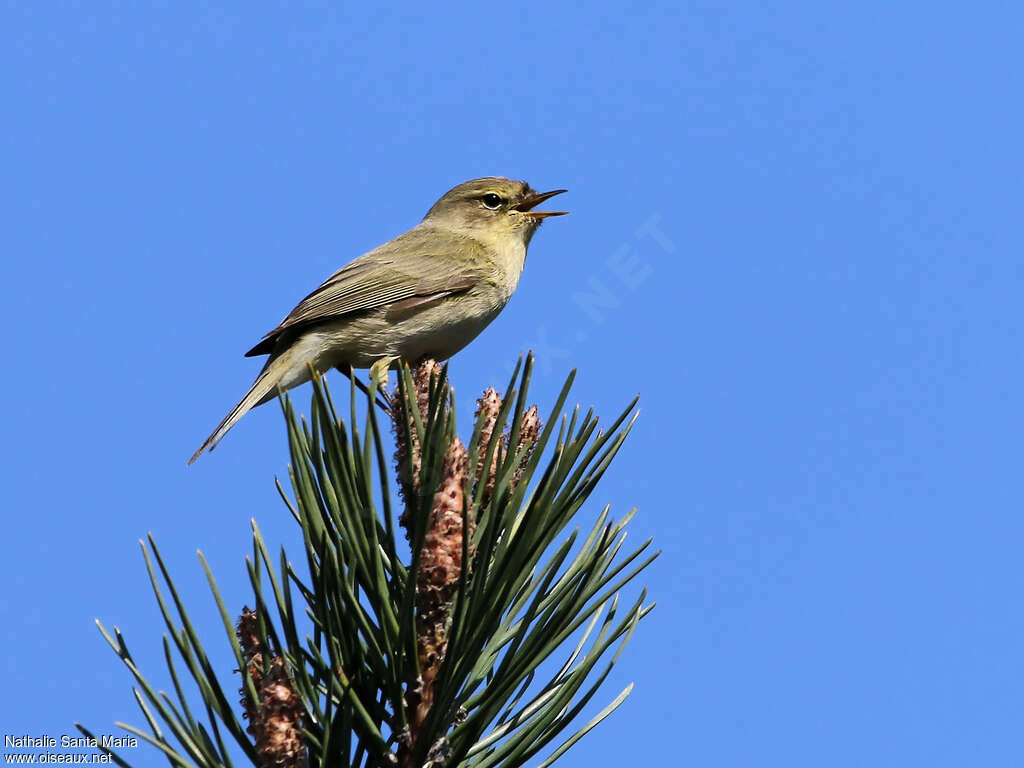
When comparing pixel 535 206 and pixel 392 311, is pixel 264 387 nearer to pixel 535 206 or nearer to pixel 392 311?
pixel 392 311

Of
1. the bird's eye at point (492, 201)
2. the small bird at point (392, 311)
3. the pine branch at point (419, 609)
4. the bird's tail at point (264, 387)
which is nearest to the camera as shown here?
the pine branch at point (419, 609)

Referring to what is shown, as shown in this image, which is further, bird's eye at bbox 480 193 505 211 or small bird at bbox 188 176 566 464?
bird's eye at bbox 480 193 505 211

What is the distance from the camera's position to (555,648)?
2.77 metres

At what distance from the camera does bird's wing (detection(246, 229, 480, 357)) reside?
626cm

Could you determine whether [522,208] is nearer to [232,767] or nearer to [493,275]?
[493,275]

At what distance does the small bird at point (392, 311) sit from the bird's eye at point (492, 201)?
1.57 feet

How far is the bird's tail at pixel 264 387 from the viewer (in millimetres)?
5762

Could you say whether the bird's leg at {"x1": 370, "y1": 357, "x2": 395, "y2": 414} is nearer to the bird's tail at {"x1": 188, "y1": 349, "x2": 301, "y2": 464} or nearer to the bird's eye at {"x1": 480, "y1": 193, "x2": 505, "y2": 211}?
the bird's tail at {"x1": 188, "y1": 349, "x2": 301, "y2": 464}

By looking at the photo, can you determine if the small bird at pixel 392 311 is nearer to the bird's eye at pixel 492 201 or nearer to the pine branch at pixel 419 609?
the bird's eye at pixel 492 201

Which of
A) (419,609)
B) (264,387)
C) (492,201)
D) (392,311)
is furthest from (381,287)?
(419,609)

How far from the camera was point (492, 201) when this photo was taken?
7688 mm

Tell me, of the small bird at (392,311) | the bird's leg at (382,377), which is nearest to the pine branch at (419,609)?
the bird's leg at (382,377)

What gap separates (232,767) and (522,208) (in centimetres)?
553

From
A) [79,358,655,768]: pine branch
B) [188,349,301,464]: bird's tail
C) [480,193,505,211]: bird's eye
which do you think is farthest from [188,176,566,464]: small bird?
[79,358,655,768]: pine branch
